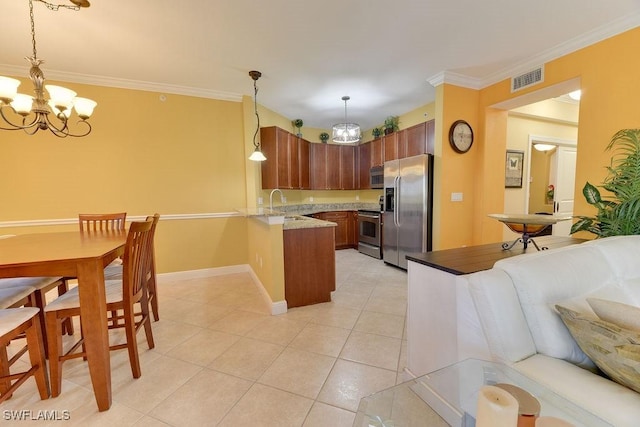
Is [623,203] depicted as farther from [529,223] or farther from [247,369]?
[247,369]

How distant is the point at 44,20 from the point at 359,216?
186 inches

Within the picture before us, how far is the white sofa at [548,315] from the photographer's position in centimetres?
81

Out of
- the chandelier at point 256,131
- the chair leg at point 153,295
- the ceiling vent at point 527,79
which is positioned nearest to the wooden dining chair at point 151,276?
the chair leg at point 153,295

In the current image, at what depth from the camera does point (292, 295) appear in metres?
2.82

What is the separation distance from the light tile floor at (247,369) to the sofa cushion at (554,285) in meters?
1.01

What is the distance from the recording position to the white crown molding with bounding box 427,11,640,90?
2314 mm

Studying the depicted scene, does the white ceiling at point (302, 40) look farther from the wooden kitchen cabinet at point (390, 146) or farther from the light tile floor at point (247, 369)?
the light tile floor at point (247, 369)

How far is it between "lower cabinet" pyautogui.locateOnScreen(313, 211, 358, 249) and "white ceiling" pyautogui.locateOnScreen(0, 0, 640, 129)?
8.54ft

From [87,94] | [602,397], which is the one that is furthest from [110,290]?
[87,94]

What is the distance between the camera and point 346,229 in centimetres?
565

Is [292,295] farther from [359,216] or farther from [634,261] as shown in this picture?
[359,216]

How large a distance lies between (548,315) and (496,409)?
637mm

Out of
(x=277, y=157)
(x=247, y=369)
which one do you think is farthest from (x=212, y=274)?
(x=247, y=369)

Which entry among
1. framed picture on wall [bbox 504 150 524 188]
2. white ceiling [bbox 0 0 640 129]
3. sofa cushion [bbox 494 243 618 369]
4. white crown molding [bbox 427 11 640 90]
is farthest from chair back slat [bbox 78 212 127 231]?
framed picture on wall [bbox 504 150 524 188]
